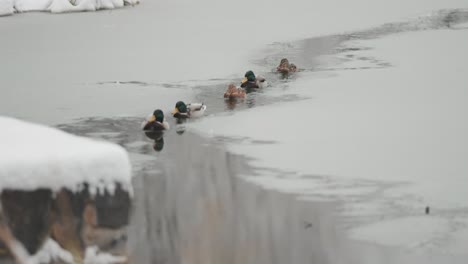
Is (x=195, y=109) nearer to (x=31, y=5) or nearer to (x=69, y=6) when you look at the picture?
(x=69, y=6)

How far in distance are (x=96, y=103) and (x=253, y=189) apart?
5814mm

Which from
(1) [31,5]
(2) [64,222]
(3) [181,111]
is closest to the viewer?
(2) [64,222]

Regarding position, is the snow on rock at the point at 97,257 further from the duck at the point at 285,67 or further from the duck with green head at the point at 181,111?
the duck at the point at 285,67

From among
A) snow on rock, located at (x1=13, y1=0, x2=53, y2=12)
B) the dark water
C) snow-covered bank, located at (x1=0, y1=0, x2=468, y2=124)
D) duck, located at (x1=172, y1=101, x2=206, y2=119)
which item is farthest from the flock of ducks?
snow on rock, located at (x1=13, y1=0, x2=53, y2=12)

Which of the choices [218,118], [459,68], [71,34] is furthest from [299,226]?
[71,34]

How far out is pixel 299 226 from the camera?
8.54 meters

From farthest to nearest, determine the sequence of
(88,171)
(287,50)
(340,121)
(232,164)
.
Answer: (287,50), (340,121), (232,164), (88,171)

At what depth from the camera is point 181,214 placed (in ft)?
29.2

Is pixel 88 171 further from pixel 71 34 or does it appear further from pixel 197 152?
pixel 71 34

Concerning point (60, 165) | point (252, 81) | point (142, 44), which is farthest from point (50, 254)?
point (142, 44)

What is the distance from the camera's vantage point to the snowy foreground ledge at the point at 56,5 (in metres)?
29.9

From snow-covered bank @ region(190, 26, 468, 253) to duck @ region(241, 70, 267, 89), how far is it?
57cm

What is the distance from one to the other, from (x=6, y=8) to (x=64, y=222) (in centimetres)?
2595

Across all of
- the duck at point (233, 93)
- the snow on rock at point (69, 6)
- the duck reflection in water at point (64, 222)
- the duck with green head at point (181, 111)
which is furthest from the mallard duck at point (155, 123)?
the snow on rock at point (69, 6)
